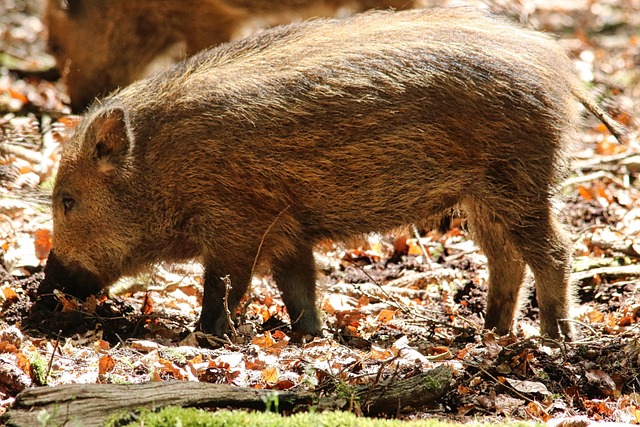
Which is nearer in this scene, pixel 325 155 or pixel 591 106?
pixel 325 155

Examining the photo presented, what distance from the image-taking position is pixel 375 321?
6.38m

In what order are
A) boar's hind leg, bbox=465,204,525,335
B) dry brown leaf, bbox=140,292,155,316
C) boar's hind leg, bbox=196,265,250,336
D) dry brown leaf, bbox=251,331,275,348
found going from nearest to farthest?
dry brown leaf, bbox=251,331,275,348, boar's hind leg, bbox=196,265,250,336, boar's hind leg, bbox=465,204,525,335, dry brown leaf, bbox=140,292,155,316

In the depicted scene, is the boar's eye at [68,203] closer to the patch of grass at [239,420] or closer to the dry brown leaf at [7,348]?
the dry brown leaf at [7,348]

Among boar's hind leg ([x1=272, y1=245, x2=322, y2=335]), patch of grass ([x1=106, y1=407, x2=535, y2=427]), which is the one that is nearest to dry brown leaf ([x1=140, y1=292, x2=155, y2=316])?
boar's hind leg ([x1=272, y1=245, x2=322, y2=335])

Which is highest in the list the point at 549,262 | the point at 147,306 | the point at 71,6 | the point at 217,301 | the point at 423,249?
the point at 71,6

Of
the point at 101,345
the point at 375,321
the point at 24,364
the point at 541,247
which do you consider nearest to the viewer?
the point at 24,364

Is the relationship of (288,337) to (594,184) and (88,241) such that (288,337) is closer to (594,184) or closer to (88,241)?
(88,241)

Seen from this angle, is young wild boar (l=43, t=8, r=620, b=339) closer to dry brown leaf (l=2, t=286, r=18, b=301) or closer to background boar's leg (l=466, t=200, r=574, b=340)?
background boar's leg (l=466, t=200, r=574, b=340)

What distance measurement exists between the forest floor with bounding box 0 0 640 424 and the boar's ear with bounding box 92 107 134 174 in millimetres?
773

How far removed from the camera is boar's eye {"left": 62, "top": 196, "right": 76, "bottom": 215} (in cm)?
617

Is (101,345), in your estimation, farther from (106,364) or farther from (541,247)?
(541,247)

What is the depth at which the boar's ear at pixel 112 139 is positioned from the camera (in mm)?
5883

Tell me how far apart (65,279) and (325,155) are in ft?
6.79

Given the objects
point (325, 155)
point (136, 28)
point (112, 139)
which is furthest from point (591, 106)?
point (136, 28)
